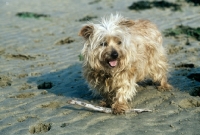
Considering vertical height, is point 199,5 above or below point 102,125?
above

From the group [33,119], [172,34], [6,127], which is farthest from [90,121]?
[172,34]

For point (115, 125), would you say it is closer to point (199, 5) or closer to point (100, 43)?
point (100, 43)

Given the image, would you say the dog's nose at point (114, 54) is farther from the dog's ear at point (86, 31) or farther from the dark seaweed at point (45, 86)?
the dark seaweed at point (45, 86)

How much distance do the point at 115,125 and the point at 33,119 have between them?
1280 millimetres

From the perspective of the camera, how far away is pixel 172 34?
9531 millimetres

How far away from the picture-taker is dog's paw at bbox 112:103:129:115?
5.17 meters

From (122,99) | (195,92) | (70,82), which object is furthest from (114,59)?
(70,82)

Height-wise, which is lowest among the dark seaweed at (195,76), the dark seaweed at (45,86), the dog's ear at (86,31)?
the dark seaweed at (45,86)

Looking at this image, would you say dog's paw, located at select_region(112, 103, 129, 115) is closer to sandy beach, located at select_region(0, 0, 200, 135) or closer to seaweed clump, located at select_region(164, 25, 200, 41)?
sandy beach, located at select_region(0, 0, 200, 135)

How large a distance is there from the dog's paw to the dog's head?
580 mm

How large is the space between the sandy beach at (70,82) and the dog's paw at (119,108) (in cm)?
10

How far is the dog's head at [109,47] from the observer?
5.37 metres

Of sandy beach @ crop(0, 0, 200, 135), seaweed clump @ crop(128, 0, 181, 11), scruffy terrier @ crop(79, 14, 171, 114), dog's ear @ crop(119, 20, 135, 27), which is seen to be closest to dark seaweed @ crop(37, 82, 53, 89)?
sandy beach @ crop(0, 0, 200, 135)

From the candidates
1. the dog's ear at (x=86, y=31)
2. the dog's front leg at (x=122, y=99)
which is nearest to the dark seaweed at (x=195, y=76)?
the dog's front leg at (x=122, y=99)
